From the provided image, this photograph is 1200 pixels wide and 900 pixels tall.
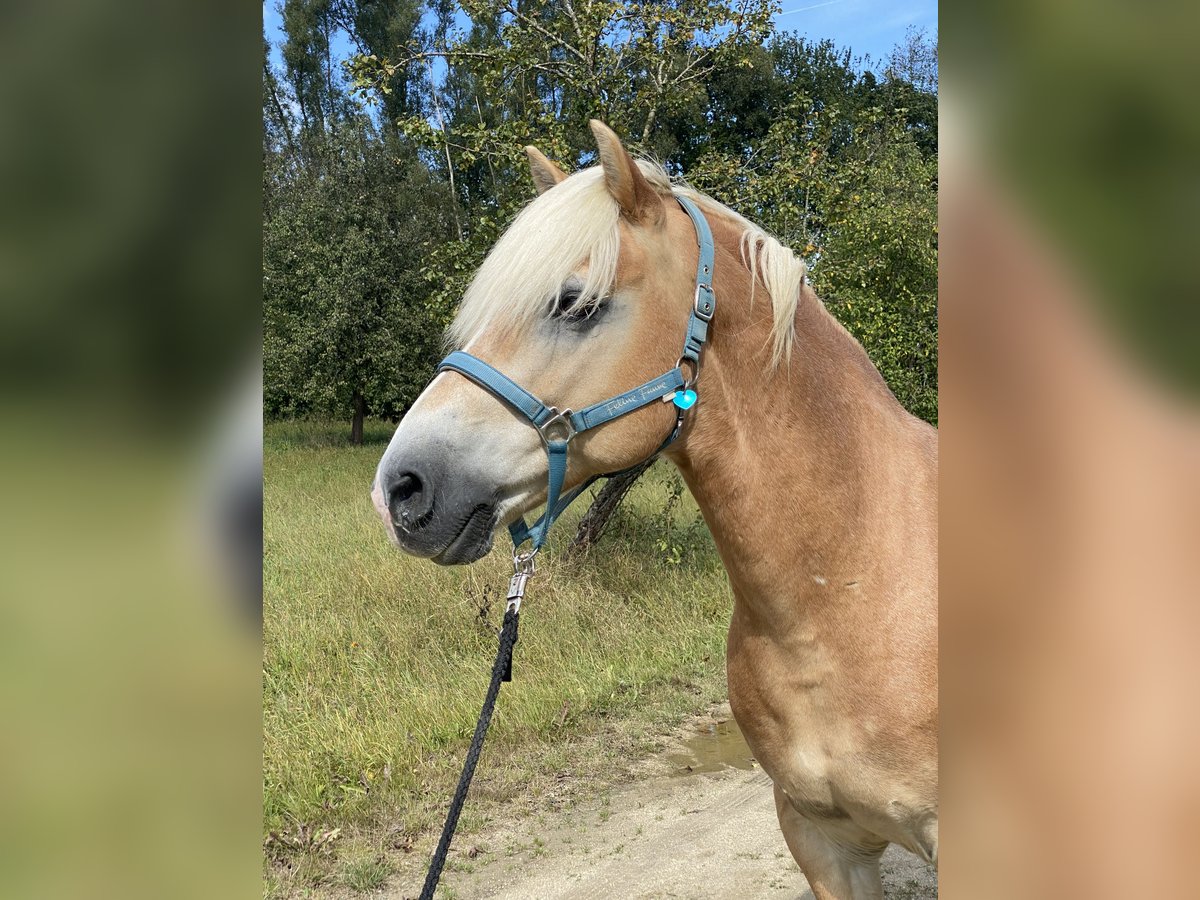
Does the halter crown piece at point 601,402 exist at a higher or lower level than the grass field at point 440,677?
higher

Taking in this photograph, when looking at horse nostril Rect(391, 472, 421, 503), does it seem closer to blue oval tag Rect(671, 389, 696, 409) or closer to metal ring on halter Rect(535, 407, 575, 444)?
metal ring on halter Rect(535, 407, 575, 444)

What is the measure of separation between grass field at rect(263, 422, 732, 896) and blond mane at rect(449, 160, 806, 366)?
2552mm

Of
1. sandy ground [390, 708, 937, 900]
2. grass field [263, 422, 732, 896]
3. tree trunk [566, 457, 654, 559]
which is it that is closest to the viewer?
sandy ground [390, 708, 937, 900]

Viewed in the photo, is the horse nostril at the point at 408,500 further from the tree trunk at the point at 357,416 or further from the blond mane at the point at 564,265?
the tree trunk at the point at 357,416

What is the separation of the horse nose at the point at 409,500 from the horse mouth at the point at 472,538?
86 millimetres

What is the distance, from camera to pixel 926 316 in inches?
270

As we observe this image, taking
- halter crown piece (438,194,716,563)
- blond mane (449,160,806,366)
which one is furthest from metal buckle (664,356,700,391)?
blond mane (449,160,806,366)

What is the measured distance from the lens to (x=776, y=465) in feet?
6.20

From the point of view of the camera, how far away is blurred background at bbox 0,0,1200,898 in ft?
1.08
